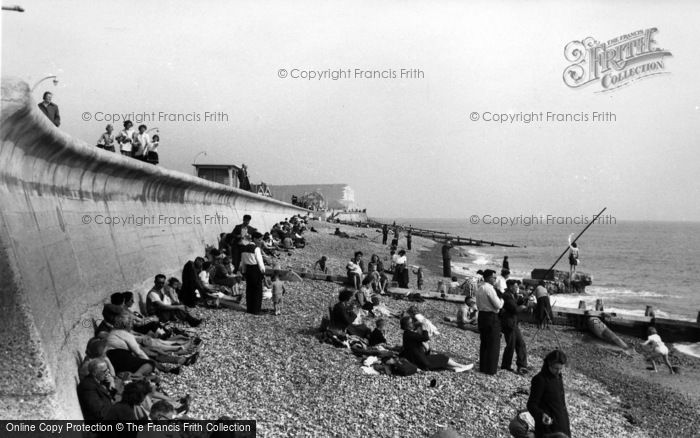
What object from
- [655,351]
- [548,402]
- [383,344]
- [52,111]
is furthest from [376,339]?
[655,351]

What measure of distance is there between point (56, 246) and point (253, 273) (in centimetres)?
427

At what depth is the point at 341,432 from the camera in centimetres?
577

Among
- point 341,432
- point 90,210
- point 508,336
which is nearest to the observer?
point 341,432

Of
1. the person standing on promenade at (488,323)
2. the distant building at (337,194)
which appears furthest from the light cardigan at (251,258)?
the distant building at (337,194)

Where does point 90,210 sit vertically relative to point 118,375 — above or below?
above

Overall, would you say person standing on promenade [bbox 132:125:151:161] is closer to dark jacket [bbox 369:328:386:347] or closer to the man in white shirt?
the man in white shirt

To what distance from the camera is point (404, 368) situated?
784cm

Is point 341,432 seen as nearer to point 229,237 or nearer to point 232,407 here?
point 232,407

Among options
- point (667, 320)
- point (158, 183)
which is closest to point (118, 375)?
point (158, 183)

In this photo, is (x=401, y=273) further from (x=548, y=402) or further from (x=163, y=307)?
(x=548, y=402)

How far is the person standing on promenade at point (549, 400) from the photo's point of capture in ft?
17.6

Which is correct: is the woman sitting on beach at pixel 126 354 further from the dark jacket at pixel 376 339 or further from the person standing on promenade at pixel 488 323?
the person standing on promenade at pixel 488 323

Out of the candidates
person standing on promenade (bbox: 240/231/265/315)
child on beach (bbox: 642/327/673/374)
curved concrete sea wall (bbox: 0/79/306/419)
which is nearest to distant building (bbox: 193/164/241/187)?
curved concrete sea wall (bbox: 0/79/306/419)

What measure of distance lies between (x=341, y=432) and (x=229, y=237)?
32.7ft
